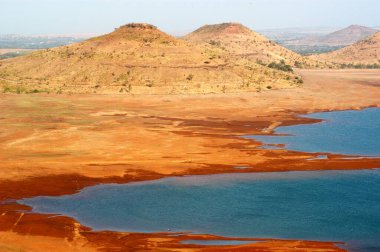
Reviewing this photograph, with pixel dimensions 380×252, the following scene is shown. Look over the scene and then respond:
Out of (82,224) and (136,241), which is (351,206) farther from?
(82,224)

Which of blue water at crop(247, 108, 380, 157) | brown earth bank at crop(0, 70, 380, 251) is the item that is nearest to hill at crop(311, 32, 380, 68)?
brown earth bank at crop(0, 70, 380, 251)

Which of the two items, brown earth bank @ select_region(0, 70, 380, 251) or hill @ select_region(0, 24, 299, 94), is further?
hill @ select_region(0, 24, 299, 94)

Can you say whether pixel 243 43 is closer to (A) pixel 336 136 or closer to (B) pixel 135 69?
(B) pixel 135 69

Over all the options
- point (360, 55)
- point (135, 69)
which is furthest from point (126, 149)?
point (360, 55)

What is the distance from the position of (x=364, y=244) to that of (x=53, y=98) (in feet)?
184

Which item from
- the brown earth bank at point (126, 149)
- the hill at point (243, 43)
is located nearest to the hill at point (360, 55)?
the hill at point (243, 43)

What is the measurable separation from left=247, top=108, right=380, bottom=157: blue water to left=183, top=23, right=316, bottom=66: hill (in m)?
73.8

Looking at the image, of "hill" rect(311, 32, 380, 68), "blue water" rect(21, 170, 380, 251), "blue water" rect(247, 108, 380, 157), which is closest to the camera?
"blue water" rect(21, 170, 380, 251)

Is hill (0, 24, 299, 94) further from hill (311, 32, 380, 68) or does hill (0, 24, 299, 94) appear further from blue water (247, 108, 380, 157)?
hill (311, 32, 380, 68)

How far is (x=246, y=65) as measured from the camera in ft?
324

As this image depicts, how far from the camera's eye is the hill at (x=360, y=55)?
16138 centimetres

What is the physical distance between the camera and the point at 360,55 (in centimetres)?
17038

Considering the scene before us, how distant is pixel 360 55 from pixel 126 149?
14587 centimetres

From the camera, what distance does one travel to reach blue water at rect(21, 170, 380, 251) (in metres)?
24.2
